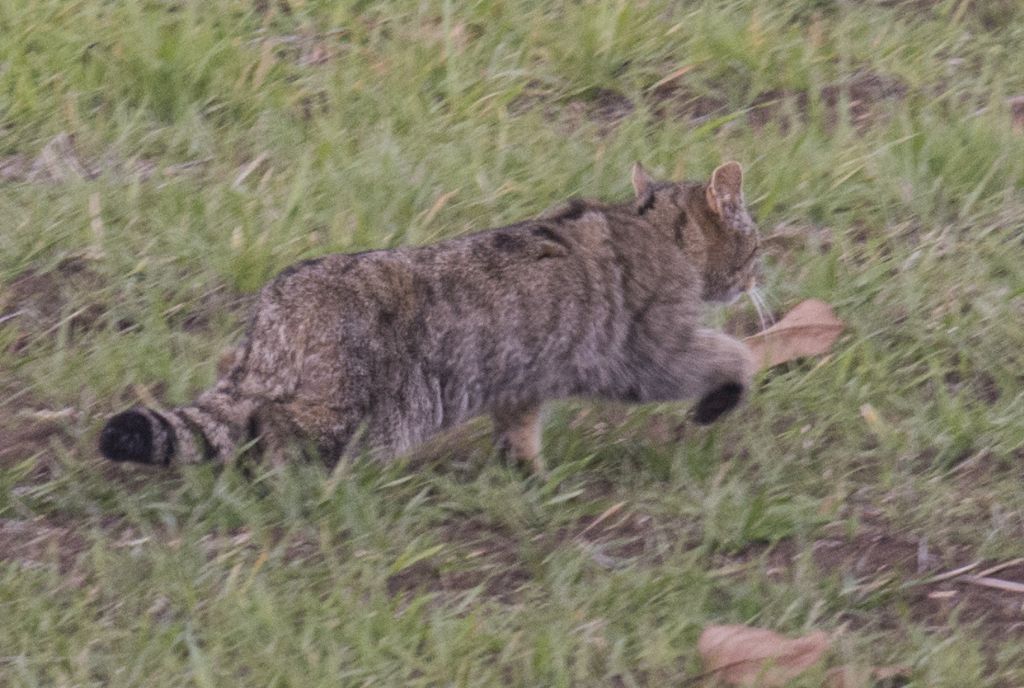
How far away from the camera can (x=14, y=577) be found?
14.1 ft

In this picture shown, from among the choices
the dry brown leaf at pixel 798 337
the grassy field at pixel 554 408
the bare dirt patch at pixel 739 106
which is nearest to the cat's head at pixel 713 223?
the dry brown leaf at pixel 798 337

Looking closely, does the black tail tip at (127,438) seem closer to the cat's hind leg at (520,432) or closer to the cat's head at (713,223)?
the cat's hind leg at (520,432)

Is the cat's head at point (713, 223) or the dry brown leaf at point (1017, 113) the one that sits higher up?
the cat's head at point (713, 223)

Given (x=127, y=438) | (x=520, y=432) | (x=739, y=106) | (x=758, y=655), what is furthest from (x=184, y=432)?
(x=739, y=106)

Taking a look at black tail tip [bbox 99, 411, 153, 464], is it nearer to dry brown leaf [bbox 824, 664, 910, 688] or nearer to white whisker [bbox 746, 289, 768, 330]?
dry brown leaf [bbox 824, 664, 910, 688]

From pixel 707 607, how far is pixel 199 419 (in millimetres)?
1328

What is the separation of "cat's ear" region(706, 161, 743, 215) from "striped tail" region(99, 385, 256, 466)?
61.2 inches

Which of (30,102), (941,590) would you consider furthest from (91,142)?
(941,590)

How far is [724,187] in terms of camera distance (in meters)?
5.36

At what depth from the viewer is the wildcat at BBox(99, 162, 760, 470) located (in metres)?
4.58

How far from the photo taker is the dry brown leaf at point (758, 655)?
3.94 m

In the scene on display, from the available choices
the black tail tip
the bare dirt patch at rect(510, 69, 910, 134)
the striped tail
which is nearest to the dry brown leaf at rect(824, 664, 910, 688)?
the striped tail

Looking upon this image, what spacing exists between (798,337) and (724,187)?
52 centimetres

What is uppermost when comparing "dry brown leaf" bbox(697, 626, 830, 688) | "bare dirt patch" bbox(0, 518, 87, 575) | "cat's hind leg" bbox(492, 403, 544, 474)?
"bare dirt patch" bbox(0, 518, 87, 575)
